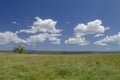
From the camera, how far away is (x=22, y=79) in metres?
13.9

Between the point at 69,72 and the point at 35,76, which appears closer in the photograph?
the point at 35,76

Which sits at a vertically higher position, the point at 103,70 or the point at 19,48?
the point at 19,48

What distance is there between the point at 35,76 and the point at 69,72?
3316mm

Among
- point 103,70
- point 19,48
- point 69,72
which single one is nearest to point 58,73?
point 69,72

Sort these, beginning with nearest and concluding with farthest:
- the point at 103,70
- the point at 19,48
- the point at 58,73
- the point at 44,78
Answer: the point at 44,78
the point at 58,73
the point at 103,70
the point at 19,48

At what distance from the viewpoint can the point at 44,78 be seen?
1348 centimetres

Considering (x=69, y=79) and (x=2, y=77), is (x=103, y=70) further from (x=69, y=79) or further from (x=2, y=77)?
(x=2, y=77)

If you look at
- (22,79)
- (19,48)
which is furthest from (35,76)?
(19,48)

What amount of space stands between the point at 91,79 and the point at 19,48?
4284 inches

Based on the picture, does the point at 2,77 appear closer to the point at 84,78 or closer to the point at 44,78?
the point at 44,78

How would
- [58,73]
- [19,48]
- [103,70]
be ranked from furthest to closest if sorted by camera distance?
[19,48]
[103,70]
[58,73]

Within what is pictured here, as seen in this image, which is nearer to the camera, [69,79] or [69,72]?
[69,79]

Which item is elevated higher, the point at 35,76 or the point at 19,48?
the point at 19,48

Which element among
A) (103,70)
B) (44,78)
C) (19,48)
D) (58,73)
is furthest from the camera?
(19,48)
